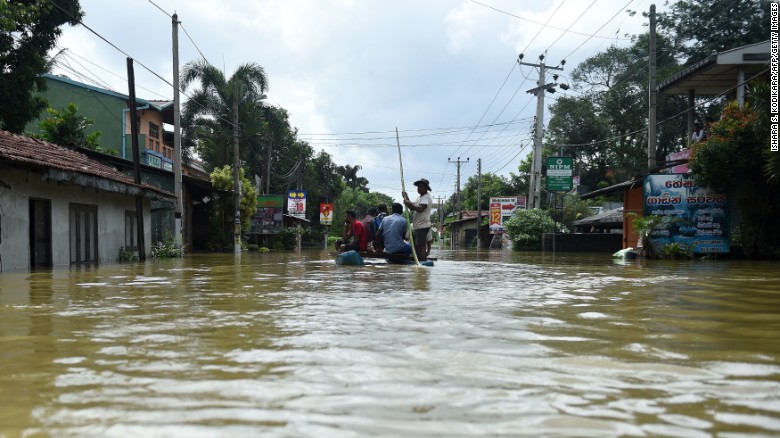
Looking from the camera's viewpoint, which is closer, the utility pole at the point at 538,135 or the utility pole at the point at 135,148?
the utility pole at the point at 135,148

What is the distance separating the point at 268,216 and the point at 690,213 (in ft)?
87.0

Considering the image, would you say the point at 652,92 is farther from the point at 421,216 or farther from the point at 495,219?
the point at 495,219

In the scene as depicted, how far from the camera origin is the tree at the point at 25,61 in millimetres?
21141

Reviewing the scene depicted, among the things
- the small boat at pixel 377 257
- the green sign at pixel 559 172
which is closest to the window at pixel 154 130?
the green sign at pixel 559 172

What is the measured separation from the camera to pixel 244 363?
3777 millimetres

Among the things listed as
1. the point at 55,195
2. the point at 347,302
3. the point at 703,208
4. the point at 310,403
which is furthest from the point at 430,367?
the point at 703,208

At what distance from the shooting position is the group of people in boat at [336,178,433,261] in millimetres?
13609

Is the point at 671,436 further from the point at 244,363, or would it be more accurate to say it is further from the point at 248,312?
the point at 248,312

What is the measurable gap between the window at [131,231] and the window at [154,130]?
16402 mm

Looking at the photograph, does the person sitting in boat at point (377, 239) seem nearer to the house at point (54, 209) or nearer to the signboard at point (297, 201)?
the house at point (54, 209)

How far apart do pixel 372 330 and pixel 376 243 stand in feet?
32.7

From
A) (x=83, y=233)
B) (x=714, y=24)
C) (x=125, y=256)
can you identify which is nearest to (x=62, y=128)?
(x=125, y=256)

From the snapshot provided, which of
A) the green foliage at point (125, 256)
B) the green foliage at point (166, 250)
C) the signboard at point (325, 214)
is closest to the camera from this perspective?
the green foliage at point (125, 256)

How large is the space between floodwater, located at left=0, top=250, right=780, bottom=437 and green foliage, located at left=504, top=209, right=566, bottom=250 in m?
24.9
